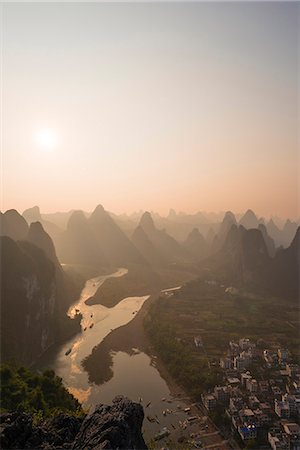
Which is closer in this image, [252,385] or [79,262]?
[252,385]

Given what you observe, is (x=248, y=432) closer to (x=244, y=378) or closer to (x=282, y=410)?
(x=282, y=410)

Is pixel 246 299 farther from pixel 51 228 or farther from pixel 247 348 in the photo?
pixel 51 228

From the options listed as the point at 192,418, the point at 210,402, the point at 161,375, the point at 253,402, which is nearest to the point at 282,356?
the point at 253,402

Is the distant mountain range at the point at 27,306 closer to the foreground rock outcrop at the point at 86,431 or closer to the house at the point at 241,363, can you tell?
the house at the point at 241,363

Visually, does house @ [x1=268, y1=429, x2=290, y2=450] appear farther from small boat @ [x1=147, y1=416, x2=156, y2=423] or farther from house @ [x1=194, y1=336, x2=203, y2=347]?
house @ [x1=194, y1=336, x2=203, y2=347]

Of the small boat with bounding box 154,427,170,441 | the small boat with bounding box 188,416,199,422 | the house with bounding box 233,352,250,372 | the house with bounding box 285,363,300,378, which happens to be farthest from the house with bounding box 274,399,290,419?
the small boat with bounding box 154,427,170,441
